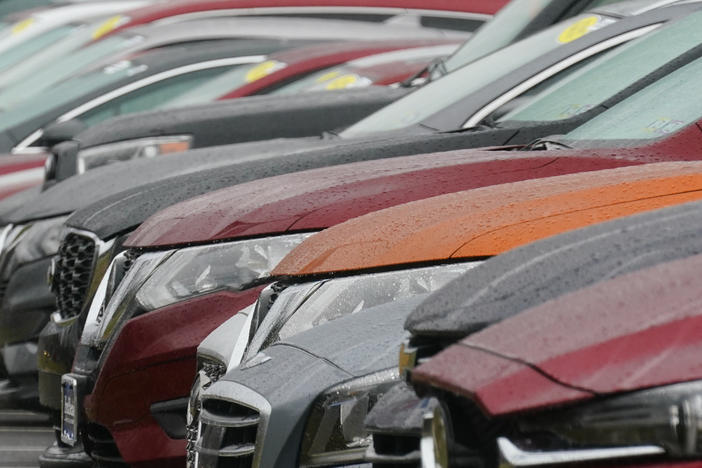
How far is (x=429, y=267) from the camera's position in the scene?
427cm

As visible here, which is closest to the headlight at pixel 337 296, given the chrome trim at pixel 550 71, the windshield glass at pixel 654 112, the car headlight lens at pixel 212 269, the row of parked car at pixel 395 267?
the row of parked car at pixel 395 267

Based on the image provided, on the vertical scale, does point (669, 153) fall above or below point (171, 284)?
above

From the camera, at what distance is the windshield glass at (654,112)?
5352 millimetres

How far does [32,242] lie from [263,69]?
396 centimetres

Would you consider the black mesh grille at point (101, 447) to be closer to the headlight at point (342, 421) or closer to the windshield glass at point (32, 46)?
the headlight at point (342, 421)

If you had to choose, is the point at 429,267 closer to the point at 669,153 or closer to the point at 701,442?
the point at 669,153

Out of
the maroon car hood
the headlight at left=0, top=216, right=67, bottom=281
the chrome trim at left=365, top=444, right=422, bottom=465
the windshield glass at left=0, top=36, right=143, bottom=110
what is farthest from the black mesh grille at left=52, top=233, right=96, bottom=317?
the windshield glass at left=0, top=36, right=143, bottom=110

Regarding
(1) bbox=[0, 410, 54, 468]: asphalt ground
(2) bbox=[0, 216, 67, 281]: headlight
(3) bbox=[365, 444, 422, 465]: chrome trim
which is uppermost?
(2) bbox=[0, 216, 67, 281]: headlight

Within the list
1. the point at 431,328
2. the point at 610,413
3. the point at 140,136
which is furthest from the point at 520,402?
the point at 140,136

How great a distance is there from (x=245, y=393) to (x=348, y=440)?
291 mm

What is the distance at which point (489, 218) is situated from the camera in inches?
168

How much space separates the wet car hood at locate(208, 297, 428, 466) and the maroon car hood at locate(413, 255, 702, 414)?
84cm

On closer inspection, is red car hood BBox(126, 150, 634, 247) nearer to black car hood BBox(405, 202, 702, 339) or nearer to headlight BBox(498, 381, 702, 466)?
black car hood BBox(405, 202, 702, 339)

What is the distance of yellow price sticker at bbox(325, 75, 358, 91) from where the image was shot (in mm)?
10867
